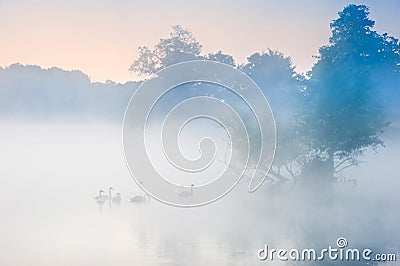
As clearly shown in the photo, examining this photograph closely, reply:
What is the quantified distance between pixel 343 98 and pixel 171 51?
22.5 ft

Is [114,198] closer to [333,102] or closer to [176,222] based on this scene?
[176,222]

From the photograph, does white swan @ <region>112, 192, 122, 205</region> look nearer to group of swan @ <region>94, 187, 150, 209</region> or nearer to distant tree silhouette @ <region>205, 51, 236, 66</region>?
group of swan @ <region>94, 187, 150, 209</region>

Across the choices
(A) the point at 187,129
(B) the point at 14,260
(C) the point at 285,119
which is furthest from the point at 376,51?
(B) the point at 14,260

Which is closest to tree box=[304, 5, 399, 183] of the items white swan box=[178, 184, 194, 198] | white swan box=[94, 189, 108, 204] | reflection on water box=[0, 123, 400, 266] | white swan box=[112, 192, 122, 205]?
reflection on water box=[0, 123, 400, 266]

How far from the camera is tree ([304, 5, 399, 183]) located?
17.3 meters

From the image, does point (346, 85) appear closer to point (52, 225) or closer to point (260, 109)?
point (260, 109)

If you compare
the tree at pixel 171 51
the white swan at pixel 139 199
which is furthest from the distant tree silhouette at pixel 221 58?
the white swan at pixel 139 199

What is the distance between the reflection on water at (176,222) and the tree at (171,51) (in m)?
3.97

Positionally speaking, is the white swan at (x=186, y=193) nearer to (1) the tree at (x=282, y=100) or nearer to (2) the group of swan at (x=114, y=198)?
(2) the group of swan at (x=114, y=198)

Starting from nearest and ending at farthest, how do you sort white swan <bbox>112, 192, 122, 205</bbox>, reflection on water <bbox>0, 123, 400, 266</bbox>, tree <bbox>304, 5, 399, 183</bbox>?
reflection on water <bbox>0, 123, 400, 266</bbox> → tree <bbox>304, 5, 399, 183</bbox> → white swan <bbox>112, 192, 122, 205</bbox>

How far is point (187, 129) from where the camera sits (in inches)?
821

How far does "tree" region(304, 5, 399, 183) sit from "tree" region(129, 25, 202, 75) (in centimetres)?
512

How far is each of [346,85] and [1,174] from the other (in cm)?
1319

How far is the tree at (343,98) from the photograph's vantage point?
17328mm
